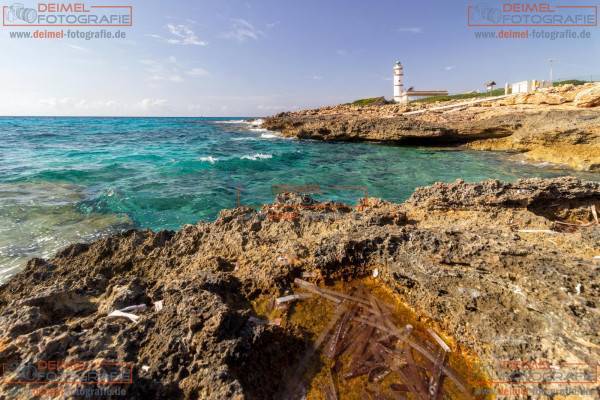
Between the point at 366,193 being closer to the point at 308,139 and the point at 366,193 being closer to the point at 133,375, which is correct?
the point at 133,375

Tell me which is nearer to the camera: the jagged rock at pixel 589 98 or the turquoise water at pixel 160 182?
the turquoise water at pixel 160 182

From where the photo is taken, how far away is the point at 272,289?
2859 mm

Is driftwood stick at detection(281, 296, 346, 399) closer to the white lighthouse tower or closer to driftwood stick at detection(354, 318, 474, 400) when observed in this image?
A: driftwood stick at detection(354, 318, 474, 400)

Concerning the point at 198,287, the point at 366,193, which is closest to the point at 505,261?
the point at 198,287

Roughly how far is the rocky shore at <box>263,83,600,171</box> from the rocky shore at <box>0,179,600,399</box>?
551 inches

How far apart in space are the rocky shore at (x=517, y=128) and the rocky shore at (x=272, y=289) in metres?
14.0

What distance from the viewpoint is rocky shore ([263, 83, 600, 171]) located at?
1407cm

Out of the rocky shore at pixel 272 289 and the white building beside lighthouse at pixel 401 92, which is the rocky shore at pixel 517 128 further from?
the white building beside lighthouse at pixel 401 92

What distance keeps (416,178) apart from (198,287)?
11.4 meters

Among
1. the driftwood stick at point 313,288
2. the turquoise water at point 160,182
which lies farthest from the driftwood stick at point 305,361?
the turquoise water at point 160,182

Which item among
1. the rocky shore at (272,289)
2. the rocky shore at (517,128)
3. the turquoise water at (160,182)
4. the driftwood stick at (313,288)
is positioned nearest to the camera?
the rocky shore at (272,289)

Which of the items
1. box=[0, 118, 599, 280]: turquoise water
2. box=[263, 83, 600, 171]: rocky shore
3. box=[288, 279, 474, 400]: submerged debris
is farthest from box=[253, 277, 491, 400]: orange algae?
box=[263, 83, 600, 171]: rocky shore

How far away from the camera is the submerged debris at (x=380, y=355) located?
1.96 m

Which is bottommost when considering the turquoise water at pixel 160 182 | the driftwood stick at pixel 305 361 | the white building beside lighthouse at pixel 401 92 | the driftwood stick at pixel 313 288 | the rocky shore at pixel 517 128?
the driftwood stick at pixel 305 361
